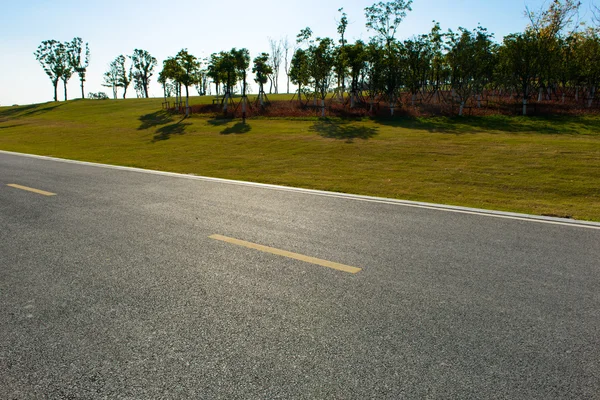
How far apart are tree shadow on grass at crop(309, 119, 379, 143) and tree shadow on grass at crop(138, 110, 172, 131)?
48.9 feet

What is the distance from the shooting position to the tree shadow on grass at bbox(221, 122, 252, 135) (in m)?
27.3

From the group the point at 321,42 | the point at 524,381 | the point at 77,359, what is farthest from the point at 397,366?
the point at 321,42

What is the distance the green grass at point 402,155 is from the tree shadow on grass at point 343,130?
70 millimetres

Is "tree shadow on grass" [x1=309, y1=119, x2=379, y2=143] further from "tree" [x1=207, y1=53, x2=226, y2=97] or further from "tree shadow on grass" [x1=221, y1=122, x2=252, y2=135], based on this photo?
"tree" [x1=207, y1=53, x2=226, y2=97]

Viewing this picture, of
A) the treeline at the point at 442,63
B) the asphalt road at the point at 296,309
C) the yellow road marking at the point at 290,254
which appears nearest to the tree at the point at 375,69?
the treeline at the point at 442,63

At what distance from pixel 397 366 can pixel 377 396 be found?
14.9 inches

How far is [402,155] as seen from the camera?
16.5 metres

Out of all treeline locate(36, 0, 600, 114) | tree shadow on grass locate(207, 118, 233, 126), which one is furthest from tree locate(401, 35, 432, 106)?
tree shadow on grass locate(207, 118, 233, 126)

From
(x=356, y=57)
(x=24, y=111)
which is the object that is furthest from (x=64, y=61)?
(x=356, y=57)

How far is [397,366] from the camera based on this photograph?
2.91 metres

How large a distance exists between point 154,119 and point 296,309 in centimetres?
3856

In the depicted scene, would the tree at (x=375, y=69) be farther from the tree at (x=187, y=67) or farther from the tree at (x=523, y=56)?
the tree at (x=187, y=67)

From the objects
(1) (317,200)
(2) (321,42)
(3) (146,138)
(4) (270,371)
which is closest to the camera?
(4) (270,371)

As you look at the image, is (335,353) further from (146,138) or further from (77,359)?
(146,138)
